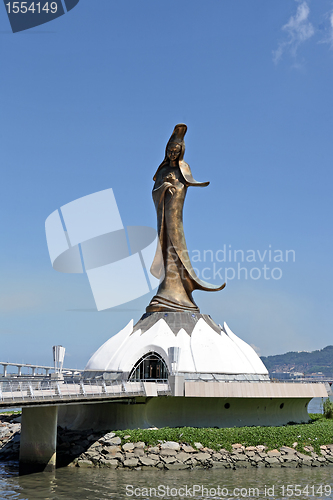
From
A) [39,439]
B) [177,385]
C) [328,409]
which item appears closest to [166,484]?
[39,439]

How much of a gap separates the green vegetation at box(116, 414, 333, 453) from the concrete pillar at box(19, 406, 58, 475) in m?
3.56

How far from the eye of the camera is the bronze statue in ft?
107

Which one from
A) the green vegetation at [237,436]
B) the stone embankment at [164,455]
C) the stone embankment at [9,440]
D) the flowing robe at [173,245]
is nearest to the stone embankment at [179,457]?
the stone embankment at [164,455]

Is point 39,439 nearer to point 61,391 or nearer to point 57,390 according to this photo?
point 61,391

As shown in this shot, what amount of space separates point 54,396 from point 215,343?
39.5 ft

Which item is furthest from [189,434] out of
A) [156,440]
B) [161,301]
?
[161,301]

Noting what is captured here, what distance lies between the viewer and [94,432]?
996 inches

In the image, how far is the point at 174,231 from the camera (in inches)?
1316

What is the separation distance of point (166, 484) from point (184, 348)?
926 cm

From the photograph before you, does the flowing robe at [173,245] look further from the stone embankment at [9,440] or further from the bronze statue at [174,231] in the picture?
the stone embankment at [9,440]

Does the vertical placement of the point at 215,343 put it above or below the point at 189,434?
above

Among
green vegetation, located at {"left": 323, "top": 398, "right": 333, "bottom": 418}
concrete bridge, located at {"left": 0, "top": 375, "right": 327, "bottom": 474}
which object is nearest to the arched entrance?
concrete bridge, located at {"left": 0, "top": 375, "right": 327, "bottom": 474}

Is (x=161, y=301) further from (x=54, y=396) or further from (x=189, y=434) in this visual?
(x=54, y=396)

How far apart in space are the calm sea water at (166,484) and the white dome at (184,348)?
258 inches
